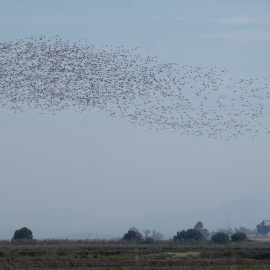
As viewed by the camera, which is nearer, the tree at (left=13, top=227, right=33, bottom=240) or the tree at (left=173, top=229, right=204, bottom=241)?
the tree at (left=173, top=229, right=204, bottom=241)

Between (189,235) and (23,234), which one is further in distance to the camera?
(23,234)

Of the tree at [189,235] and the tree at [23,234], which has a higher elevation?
the tree at [23,234]

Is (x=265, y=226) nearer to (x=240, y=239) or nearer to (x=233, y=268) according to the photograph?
(x=240, y=239)

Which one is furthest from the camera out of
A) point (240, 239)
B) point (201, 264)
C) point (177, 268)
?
point (240, 239)

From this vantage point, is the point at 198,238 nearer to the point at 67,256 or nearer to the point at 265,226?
the point at 67,256

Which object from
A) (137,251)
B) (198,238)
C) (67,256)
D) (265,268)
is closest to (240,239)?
(198,238)

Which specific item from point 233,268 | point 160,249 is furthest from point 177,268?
point 160,249

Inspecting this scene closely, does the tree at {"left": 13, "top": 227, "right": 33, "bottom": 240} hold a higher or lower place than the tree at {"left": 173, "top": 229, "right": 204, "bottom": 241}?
higher

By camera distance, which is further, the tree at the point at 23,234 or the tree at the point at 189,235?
the tree at the point at 23,234

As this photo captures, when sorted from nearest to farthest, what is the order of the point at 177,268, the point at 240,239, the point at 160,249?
the point at 177,268, the point at 160,249, the point at 240,239

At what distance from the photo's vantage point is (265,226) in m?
→ 100

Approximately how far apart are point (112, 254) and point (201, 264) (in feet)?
28.1

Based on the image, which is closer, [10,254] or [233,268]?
[233,268]

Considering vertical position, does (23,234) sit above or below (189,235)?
above
